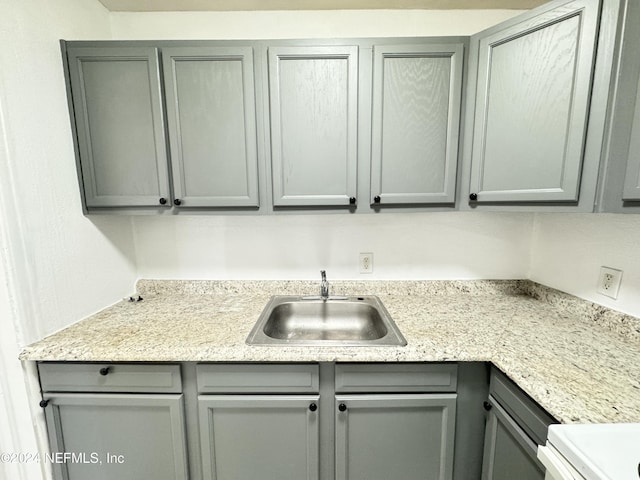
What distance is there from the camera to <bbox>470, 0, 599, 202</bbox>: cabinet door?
91 centimetres

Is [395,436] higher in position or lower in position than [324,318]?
lower

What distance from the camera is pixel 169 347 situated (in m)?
1.00

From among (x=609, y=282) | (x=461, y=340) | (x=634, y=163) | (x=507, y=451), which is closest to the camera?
(x=634, y=163)

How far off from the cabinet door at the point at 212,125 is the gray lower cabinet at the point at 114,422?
0.75 metres

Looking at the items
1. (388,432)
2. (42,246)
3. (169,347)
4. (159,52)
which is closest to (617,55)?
(388,432)

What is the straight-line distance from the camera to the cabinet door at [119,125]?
1.16 meters

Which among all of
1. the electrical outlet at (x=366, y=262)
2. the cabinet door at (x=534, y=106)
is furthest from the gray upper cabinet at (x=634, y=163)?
the electrical outlet at (x=366, y=262)

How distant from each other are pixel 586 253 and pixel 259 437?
1638 mm

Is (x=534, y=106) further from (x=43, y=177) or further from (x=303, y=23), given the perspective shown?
(x=43, y=177)

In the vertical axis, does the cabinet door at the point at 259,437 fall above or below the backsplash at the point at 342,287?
below

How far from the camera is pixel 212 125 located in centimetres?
120

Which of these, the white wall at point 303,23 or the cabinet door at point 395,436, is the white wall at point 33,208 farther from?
the cabinet door at point 395,436

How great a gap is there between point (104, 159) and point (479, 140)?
5.52 ft

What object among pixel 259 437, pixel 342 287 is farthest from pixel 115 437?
pixel 342 287
